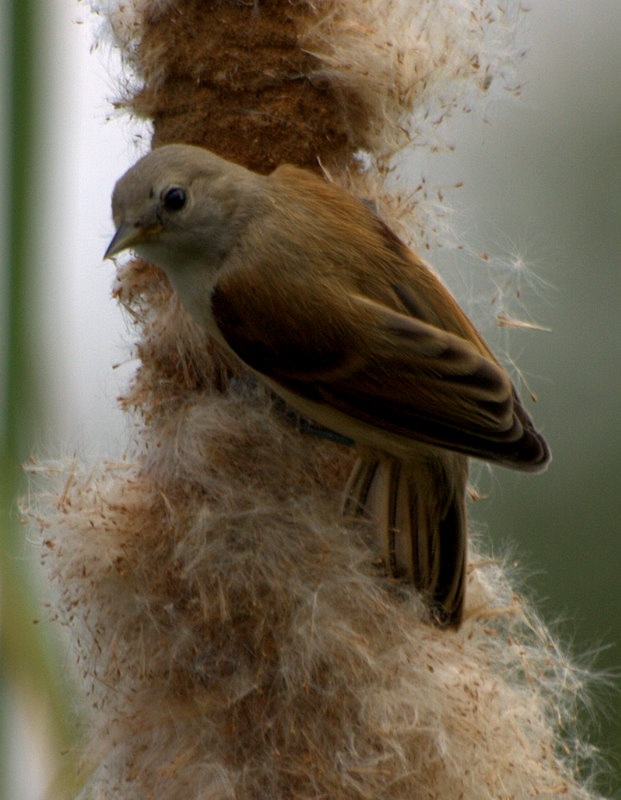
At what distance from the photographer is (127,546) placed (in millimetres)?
2133

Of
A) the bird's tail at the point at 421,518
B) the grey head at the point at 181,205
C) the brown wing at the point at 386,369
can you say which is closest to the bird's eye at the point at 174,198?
the grey head at the point at 181,205

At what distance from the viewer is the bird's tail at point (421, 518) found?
2.16 meters

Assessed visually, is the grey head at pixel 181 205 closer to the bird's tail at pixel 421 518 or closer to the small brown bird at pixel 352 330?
the small brown bird at pixel 352 330

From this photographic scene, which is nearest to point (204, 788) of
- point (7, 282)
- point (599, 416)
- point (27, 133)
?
point (7, 282)

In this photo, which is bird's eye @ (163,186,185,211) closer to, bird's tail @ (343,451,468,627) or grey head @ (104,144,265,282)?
grey head @ (104,144,265,282)

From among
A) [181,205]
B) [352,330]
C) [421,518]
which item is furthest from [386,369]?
[181,205]

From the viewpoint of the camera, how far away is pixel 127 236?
6.93 ft

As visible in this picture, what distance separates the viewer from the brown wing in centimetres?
210

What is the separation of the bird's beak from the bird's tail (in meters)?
0.57

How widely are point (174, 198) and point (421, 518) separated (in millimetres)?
743

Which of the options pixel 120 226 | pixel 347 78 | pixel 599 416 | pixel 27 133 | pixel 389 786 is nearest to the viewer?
pixel 27 133

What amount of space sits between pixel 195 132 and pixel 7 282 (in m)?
0.75

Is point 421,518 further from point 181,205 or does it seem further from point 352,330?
point 181,205

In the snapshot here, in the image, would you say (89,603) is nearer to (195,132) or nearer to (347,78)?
(195,132)
